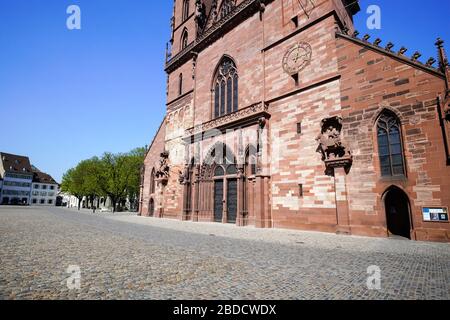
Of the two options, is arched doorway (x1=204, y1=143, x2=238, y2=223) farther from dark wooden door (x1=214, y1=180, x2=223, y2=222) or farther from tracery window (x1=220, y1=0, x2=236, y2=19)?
tracery window (x1=220, y1=0, x2=236, y2=19)

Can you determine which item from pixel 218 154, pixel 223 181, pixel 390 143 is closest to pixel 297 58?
pixel 390 143

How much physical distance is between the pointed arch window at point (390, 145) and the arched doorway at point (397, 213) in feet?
2.83

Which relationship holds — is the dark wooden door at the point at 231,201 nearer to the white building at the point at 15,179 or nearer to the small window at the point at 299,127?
the small window at the point at 299,127

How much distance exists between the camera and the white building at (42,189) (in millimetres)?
83812

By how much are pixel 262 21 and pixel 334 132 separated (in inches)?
441

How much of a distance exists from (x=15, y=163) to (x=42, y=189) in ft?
44.0

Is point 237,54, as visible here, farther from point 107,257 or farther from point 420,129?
point 107,257

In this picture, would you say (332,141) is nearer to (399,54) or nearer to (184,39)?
(399,54)

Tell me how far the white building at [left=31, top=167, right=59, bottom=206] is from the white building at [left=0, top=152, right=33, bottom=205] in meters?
2.75

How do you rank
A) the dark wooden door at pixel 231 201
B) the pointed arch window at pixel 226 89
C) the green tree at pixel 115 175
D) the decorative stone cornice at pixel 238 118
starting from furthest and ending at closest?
1. the green tree at pixel 115 175
2. the pointed arch window at pixel 226 89
3. the dark wooden door at pixel 231 201
4. the decorative stone cornice at pixel 238 118

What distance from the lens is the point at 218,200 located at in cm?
1898

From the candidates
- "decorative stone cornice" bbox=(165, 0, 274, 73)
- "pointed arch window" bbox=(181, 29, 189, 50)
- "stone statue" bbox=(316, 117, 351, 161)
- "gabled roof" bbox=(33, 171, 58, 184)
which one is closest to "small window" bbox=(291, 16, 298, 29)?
"decorative stone cornice" bbox=(165, 0, 274, 73)

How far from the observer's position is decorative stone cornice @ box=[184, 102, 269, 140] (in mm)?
15922

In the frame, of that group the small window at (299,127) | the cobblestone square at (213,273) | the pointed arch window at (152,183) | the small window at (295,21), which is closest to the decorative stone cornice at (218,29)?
the small window at (295,21)
